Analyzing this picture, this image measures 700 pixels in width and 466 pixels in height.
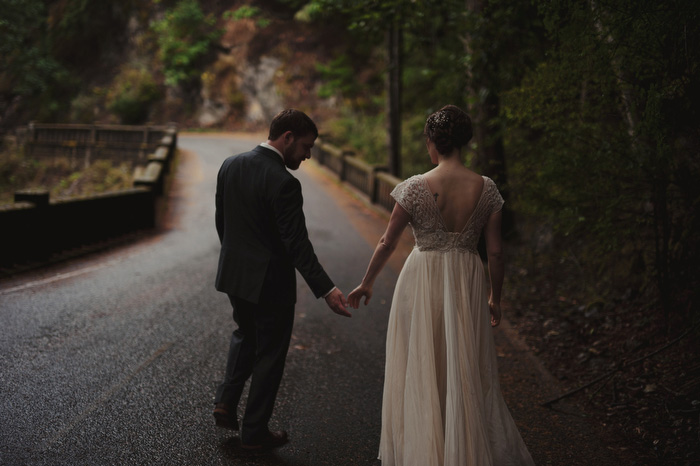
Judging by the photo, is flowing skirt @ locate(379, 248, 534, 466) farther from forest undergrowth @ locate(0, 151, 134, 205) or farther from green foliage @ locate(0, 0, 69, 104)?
green foliage @ locate(0, 0, 69, 104)

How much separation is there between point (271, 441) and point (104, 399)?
4.82ft

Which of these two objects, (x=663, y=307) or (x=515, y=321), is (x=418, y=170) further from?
(x=663, y=307)

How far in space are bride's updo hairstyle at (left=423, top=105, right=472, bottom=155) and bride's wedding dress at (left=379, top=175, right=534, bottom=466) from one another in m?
0.25

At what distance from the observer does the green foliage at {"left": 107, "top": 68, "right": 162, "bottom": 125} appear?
122ft

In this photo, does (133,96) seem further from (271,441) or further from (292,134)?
(271,441)

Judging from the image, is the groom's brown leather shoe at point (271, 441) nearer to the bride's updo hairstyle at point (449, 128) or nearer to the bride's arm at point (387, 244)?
the bride's arm at point (387, 244)

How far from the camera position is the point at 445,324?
3.41 metres

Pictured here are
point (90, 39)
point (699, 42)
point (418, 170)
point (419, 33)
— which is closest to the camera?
point (699, 42)

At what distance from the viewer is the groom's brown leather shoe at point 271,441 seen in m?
3.74

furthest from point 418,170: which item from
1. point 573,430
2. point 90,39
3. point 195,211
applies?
point 90,39

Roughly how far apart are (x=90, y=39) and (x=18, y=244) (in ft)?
130

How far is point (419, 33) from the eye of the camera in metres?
10.4

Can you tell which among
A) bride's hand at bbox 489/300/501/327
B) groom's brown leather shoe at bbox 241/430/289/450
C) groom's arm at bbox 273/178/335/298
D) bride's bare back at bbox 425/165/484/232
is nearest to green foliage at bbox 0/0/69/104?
groom's arm at bbox 273/178/335/298

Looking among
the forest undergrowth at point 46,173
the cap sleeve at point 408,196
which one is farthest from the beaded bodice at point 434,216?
the forest undergrowth at point 46,173
